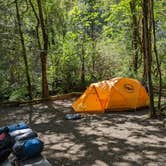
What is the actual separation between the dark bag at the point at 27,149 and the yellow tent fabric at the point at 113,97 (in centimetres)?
472

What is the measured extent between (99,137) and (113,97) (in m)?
2.70

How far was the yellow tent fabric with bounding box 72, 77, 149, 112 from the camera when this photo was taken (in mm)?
9070

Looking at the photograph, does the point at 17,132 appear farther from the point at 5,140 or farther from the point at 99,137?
the point at 99,137

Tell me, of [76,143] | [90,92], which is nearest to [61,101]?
Answer: [90,92]

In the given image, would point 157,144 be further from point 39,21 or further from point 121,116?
point 39,21

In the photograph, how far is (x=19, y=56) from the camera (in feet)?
41.6

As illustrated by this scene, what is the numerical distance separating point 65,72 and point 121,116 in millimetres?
5992

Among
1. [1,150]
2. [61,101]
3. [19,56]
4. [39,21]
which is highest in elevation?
[39,21]

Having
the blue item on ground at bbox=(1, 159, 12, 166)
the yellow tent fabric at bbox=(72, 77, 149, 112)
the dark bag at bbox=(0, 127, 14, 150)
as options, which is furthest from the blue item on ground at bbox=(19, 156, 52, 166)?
the yellow tent fabric at bbox=(72, 77, 149, 112)

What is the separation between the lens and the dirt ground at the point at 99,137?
5.19m

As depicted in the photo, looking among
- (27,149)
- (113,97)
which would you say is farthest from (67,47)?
(27,149)

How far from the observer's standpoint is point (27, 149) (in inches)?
172

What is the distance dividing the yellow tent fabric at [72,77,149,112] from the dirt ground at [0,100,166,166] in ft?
0.96

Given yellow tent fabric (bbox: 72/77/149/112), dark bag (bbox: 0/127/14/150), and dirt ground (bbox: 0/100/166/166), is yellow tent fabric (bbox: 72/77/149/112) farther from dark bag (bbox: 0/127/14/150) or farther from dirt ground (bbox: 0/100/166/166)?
dark bag (bbox: 0/127/14/150)
